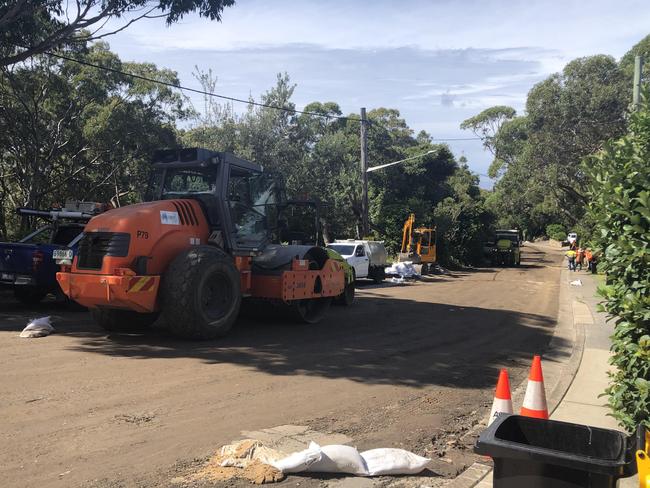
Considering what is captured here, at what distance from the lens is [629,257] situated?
4086mm

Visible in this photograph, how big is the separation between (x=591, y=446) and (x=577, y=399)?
4.61 m

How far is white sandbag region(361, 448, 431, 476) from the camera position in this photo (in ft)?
15.1

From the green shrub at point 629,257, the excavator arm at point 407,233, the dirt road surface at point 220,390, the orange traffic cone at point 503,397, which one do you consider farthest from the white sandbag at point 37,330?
the excavator arm at point 407,233

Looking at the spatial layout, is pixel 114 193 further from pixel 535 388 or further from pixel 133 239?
pixel 535 388

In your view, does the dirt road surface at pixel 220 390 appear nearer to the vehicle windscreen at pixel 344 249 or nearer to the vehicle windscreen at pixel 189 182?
the vehicle windscreen at pixel 189 182

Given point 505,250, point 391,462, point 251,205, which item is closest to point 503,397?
point 391,462

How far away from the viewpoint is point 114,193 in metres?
27.8

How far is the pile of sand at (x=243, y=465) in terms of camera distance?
438 cm

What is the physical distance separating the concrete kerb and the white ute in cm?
854

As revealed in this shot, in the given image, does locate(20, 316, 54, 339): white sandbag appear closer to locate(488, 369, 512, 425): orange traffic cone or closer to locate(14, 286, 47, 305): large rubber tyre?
locate(14, 286, 47, 305): large rubber tyre

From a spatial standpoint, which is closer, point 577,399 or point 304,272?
point 577,399

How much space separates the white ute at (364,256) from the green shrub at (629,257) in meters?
17.2

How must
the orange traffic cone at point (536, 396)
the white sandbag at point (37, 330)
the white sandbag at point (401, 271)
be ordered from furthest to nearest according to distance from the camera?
the white sandbag at point (401, 271) < the white sandbag at point (37, 330) < the orange traffic cone at point (536, 396)

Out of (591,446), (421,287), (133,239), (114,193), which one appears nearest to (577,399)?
(591,446)
